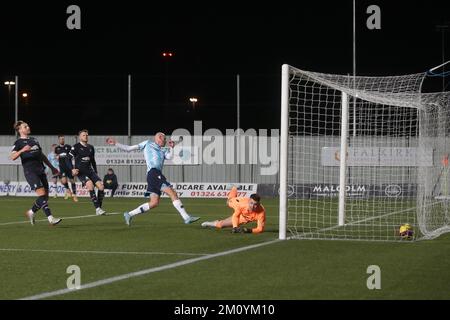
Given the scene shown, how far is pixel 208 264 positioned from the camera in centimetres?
1177

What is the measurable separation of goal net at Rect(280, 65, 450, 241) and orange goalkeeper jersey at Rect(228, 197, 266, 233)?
0.57 m

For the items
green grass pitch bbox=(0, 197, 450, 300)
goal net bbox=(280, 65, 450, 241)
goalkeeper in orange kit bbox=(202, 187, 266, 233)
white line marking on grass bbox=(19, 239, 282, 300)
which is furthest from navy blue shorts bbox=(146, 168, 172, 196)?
white line marking on grass bbox=(19, 239, 282, 300)

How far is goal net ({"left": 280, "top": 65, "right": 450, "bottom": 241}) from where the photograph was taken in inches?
667

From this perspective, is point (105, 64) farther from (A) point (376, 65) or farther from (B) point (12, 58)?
(A) point (376, 65)

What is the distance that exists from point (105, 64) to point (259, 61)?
11.0 meters

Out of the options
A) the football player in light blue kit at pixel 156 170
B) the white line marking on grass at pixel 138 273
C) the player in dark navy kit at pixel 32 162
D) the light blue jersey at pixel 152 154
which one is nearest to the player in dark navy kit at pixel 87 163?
the player in dark navy kit at pixel 32 162

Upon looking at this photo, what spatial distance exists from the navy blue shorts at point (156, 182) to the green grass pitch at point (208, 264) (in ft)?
2.67

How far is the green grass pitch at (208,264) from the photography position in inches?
367

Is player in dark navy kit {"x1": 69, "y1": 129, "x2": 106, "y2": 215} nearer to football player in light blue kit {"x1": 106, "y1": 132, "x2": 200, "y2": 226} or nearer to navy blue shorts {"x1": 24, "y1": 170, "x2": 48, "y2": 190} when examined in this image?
navy blue shorts {"x1": 24, "y1": 170, "x2": 48, "y2": 190}

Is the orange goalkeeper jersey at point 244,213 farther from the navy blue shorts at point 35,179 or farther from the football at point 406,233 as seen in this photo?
the navy blue shorts at point 35,179

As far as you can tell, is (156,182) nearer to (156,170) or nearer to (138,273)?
(156,170)

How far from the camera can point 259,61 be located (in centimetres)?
6244

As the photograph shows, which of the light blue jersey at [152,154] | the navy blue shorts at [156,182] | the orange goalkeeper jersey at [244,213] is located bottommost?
the orange goalkeeper jersey at [244,213]

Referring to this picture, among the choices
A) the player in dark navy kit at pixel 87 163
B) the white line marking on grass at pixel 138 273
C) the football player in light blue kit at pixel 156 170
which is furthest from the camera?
the player in dark navy kit at pixel 87 163
